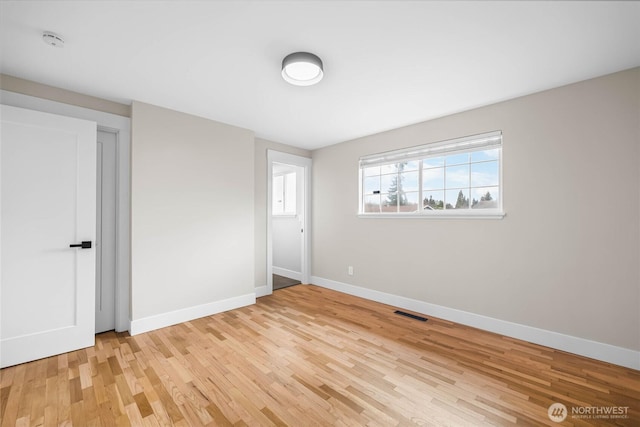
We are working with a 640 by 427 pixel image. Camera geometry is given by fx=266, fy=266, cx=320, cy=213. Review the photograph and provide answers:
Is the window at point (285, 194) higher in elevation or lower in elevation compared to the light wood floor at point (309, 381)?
higher

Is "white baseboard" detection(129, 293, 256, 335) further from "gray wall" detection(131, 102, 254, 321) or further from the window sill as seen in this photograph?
the window sill

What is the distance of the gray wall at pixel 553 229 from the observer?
7.63 ft

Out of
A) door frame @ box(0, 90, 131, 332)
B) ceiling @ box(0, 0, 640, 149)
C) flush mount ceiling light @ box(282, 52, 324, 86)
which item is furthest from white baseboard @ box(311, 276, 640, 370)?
door frame @ box(0, 90, 131, 332)

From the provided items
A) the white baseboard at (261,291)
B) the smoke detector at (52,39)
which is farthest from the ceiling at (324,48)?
the white baseboard at (261,291)

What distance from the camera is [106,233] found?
9.80ft

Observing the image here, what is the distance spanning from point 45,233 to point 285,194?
157 inches

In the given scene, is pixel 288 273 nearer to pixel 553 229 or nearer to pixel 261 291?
pixel 261 291

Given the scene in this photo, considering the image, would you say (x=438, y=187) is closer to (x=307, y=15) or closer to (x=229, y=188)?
(x=307, y=15)

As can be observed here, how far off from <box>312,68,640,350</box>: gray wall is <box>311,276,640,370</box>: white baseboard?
6cm

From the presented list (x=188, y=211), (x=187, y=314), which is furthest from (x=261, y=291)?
(x=188, y=211)

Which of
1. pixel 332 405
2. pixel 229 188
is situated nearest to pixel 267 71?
pixel 229 188

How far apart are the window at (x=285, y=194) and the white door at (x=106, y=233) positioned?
10.5 feet

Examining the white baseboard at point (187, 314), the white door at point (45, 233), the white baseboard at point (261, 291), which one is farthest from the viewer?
the white baseboard at point (261, 291)

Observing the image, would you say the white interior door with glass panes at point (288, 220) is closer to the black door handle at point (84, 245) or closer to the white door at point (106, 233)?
the white door at point (106, 233)
